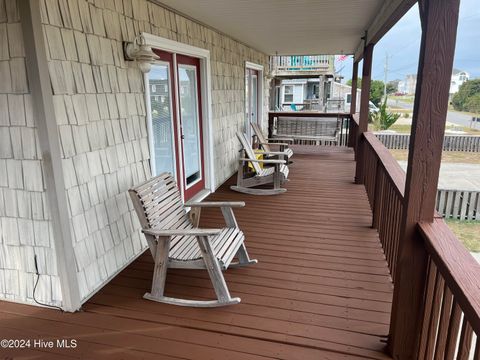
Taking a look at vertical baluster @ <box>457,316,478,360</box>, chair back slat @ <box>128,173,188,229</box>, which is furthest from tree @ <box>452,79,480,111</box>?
chair back slat @ <box>128,173,188,229</box>

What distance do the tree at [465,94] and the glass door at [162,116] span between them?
248cm

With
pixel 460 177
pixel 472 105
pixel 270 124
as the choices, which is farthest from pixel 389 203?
pixel 460 177

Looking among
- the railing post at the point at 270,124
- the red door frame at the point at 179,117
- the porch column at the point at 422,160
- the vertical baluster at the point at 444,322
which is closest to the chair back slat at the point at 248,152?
the red door frame at the point at 179,117

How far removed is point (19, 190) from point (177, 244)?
1154mm

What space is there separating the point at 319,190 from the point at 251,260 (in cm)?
260

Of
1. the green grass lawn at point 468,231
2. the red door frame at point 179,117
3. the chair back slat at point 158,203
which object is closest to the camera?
the chair back slat at point 158,203

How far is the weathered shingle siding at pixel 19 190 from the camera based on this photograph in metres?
2.11

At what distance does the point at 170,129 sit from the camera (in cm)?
400

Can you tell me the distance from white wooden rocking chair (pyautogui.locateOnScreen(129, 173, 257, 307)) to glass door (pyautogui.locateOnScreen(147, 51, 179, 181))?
0.73 metres

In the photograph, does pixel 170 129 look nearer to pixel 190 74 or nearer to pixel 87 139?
pixel 190 74

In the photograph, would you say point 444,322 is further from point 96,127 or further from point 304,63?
point 304,63

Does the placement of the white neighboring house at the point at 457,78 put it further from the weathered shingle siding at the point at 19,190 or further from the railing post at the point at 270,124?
the railing post at the point at 270,124

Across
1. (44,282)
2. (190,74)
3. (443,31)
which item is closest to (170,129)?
(190,74)

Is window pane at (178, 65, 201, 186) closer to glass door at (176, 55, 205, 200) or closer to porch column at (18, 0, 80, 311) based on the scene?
glass door at (176, 55, 205, 200)
